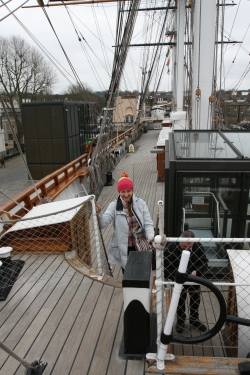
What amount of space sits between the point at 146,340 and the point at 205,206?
7.95 feet

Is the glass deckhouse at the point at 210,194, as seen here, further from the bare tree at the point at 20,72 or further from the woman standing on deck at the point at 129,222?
the bare tree at the point at 20,72

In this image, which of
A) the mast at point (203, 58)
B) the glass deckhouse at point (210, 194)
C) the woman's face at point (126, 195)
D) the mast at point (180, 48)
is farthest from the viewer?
the mast at point (180, 48)

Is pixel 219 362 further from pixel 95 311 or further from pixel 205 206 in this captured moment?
pixel 205 206

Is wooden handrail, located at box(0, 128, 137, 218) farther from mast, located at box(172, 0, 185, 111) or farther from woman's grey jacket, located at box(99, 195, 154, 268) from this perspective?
mast, located at box(172, 0, 185, 111)

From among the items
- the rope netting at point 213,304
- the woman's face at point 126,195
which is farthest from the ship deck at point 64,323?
the woman's face at point 126,195

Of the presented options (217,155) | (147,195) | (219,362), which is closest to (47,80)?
(147,195)

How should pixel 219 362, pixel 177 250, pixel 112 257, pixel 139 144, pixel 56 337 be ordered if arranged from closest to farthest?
pixel 219 362, pixel 56 337, pixel 177 250, pixel 112 257, pixel 139 144

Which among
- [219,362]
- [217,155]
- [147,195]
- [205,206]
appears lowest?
[147,195]

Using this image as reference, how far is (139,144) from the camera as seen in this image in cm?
2134

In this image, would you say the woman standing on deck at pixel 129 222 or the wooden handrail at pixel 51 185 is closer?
the woman standing on deck at pixel 129 222

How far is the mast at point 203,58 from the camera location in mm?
7707

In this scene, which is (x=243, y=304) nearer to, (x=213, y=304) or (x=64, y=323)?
(x=213, y=304)

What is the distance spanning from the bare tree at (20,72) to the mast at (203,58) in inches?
1065

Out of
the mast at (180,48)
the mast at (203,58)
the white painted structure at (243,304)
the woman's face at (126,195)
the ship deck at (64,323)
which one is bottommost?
the ship deck at (64,323)
